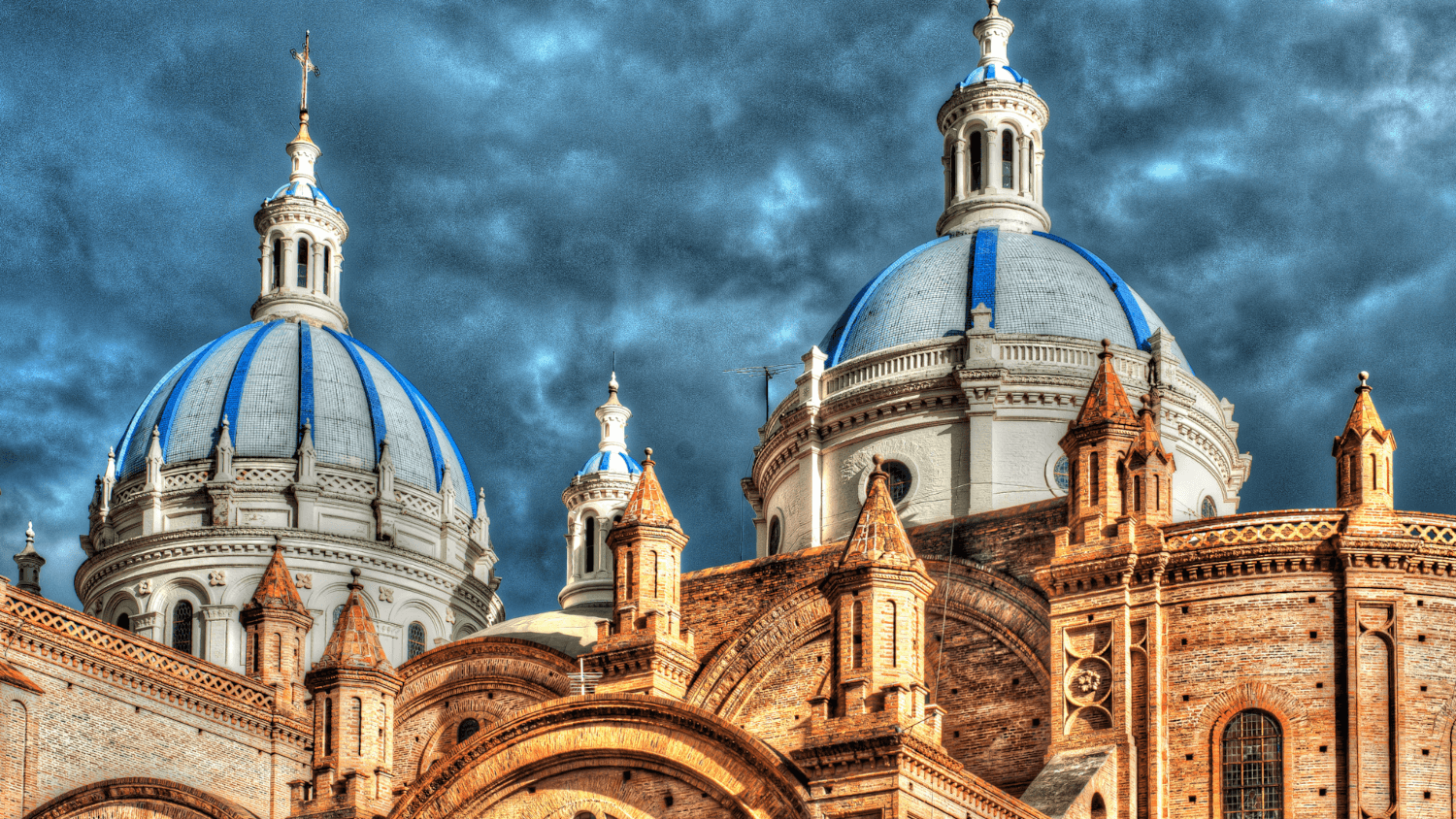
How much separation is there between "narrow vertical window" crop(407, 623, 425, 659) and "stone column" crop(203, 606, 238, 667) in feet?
16.4

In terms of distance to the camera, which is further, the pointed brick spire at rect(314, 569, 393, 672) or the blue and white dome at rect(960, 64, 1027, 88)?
the blue and white dome at rect(960, 64, 1027, 88)

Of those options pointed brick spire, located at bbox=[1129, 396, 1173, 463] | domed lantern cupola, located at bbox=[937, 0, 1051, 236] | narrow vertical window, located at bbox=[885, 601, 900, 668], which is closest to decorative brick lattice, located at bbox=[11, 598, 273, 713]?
narrow vertical window, located at bbox=[885, 601, 900, 668]

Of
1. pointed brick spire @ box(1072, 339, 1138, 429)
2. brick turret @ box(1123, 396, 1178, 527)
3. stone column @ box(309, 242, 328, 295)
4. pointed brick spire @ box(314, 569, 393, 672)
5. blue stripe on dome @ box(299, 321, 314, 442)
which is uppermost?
stone column @ box(309, 242, 328, 295)

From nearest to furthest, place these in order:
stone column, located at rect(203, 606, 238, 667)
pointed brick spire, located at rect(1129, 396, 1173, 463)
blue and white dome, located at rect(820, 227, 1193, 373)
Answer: pointed brick spire, located at rect(1129, 396, 1173, 463), blue and white dome, located at rect(820, 227, 1193, 373), stone column, located at rect(203, 606, 238, 667)

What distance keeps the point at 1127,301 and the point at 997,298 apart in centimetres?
331

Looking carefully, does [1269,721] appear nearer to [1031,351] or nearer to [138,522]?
[1031,351]

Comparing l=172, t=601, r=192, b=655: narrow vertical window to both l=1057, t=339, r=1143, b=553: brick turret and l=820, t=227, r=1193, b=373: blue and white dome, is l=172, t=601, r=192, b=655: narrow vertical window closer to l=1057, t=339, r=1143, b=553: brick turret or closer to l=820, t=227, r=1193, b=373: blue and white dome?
l=820, t=227, r=1193, b=373: blue and white dome

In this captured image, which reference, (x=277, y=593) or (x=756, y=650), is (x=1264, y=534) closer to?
(x=756, y=650)

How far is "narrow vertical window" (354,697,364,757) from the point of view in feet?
105

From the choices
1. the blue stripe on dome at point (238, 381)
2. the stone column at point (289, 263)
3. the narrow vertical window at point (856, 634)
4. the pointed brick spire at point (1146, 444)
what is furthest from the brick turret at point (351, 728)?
the stone column at point (289, 263)

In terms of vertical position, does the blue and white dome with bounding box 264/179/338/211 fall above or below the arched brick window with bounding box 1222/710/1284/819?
above

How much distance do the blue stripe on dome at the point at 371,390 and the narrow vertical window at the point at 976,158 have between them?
18265mm

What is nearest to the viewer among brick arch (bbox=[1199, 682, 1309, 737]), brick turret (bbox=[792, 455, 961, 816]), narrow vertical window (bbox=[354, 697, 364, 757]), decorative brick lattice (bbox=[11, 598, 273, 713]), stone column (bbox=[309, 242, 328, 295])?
brick turret (bbox=[792, 455, 961, 816])

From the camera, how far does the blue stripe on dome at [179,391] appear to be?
55.2m
